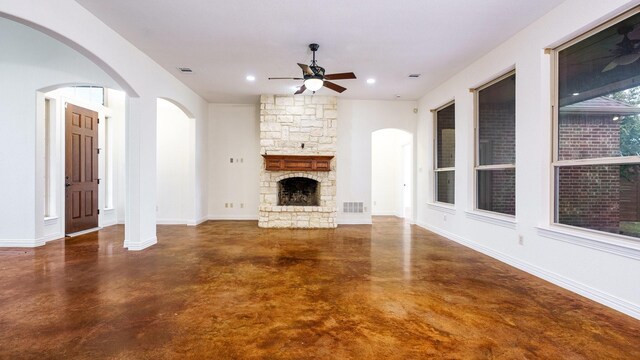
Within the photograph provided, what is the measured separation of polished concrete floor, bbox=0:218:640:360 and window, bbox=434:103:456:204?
187cm

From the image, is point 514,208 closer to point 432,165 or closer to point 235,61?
point 432,165

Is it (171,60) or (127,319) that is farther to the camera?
(171,60)

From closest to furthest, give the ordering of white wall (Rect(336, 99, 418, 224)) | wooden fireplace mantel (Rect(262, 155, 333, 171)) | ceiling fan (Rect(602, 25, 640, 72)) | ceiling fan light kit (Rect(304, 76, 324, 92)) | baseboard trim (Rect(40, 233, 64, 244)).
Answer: ceiling fan (Rect(602, 25, 640, 72)), ceiling fan light kit (Rect(304, 76, 324, 92)), baseboard trim (Rect(40, 233, 64, 244)), wooden fireplace mantel (Rect(262, 155, 333, 171)), white wall (Rect(336, 99, 418, 224))

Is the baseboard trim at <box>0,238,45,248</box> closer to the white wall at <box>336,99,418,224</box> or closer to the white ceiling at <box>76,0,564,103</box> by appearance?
the white ceiling at <box>76,0,564,103</box>

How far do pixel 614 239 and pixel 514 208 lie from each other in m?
1.37

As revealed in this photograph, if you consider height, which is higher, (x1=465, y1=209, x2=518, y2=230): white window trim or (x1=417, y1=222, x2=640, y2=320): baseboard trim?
(x1=465, y1=209, x2=518, y2=230): white window trim

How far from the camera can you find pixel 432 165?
6.45 m

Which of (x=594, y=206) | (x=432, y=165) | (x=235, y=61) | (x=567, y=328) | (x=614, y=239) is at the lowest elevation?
(x=567, y=328)

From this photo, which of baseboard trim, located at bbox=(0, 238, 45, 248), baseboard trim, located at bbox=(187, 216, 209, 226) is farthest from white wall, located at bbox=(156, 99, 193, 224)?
baseboard trim, located at bbox=(0, 238, 45, 248)

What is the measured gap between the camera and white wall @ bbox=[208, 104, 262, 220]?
7371mm

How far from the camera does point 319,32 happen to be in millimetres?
3725

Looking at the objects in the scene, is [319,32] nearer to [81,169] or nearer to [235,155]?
[235,155]

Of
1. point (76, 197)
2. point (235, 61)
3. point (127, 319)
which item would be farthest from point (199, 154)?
point (127, 319)

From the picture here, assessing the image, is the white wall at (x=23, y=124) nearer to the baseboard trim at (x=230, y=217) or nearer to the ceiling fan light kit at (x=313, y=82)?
the baseboard trim at (x=230, y=217)
